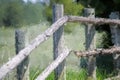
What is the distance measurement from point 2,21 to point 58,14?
32238 mm

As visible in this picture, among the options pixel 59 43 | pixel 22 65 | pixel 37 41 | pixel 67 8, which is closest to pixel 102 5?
pixel 59 43

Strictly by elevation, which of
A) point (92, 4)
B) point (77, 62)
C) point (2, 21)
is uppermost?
point (92, 4)

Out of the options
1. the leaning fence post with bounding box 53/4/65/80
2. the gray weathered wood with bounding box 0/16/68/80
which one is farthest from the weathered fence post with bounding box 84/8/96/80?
the gray weathered wood with bounding box 0/16/68/80

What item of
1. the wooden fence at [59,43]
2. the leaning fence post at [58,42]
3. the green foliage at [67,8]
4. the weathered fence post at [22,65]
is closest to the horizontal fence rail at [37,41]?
the wooden fence at [59,43]

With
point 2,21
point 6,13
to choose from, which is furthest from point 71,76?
point 6,13

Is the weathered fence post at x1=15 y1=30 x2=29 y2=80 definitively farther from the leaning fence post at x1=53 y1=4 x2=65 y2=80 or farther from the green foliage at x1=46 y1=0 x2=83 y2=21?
the green foliage at x1=46 y1=0 x2=83 y2=21

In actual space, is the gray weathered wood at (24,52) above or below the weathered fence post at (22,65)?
above

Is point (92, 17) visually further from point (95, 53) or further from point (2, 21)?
point (2, 21)

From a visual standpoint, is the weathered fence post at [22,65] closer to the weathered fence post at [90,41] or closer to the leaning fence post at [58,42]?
the leaning fence post at [58,42]

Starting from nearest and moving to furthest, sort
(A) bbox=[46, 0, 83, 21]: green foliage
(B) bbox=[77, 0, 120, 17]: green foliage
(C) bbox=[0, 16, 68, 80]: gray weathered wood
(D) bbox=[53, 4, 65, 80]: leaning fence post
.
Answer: (C) bbox=[0, 16, 68, 80]: gray weathered wood, (D) bbox=[53, 4, 65, 80]: leaning fence post, (B) bbox=[77, 0, 120, 17]: green foliage, (A) bbox=[46, 0, 83, 21]: green foliage

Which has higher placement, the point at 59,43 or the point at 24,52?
the point at 24,52

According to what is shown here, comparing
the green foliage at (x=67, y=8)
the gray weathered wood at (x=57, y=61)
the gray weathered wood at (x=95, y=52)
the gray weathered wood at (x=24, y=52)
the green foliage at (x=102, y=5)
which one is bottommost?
the green foliage at (x=67, y=8)

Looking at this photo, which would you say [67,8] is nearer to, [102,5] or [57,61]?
[102,5]

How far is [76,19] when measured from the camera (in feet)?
17.2
